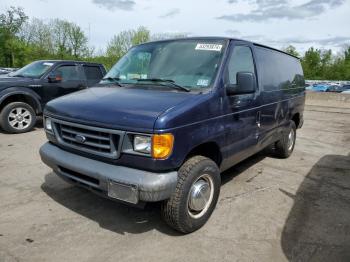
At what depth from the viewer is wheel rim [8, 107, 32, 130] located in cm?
801

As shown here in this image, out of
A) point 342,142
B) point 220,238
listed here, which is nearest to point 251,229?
point 220,238

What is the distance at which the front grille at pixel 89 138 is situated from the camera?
3.05 metres

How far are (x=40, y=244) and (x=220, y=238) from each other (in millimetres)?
1835

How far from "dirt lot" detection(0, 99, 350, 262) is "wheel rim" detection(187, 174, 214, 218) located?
22 cm

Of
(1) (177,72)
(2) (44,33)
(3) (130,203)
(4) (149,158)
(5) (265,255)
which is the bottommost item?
(5) (265,255)

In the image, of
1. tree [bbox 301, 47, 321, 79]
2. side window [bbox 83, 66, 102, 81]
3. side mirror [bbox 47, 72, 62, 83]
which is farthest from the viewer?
tree [bbox 301, 47, 321, 79]

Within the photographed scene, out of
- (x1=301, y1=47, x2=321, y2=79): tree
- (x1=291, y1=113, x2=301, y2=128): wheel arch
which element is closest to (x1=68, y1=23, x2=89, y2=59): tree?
(x1=301, y1=47, x2=321, y2=79): tree

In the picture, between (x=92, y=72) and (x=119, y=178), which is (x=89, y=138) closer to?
(x=119, y=178)

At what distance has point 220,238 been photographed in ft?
11.1

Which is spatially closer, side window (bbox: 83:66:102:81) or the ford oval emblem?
the ford oval emblem

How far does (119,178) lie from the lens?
2.95 meters

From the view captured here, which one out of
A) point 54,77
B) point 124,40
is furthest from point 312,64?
point 54,77

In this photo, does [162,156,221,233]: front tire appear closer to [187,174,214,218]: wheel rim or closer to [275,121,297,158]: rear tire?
[187,174,214,218]: wheel rim

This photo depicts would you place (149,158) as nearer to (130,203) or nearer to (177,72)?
(130,203)
